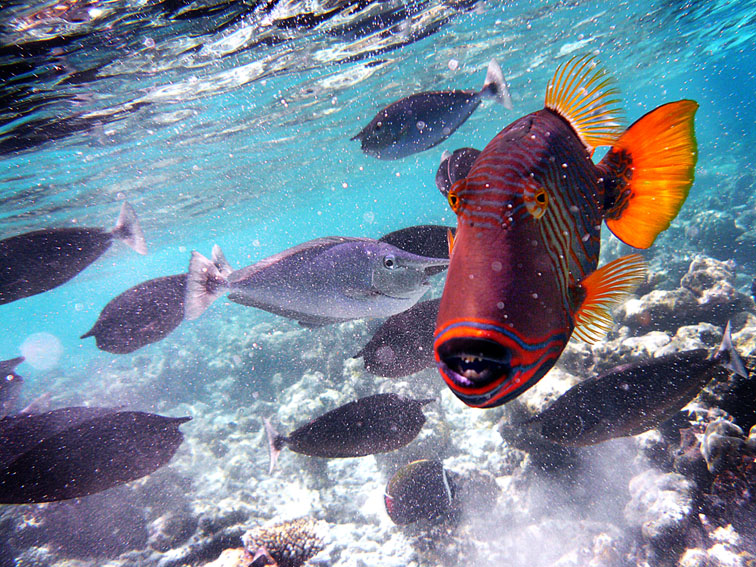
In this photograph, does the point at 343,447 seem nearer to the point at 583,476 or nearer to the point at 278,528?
the point at 278,528

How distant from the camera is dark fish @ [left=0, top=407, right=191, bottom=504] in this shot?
76.3 inches

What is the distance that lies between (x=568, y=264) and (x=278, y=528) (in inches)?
165

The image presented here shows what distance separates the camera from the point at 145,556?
16.9 feet

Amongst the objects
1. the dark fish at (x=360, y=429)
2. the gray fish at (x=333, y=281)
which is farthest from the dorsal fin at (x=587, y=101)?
the dark fish at (x=360, y=429)

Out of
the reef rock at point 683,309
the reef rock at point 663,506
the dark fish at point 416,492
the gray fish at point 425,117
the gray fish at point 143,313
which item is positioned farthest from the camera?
the reef rock at point 683,309

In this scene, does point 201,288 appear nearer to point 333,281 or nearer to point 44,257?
point 333,281

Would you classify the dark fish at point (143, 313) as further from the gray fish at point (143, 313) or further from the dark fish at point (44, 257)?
the dark fish at point (44, 257)

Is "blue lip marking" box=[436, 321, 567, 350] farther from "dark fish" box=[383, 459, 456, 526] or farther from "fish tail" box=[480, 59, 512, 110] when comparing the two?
"dark fish" box=[383, 459, 456, 526]

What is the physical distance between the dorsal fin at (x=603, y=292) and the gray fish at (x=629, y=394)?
5.27 ft

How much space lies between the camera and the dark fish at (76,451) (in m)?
1.94

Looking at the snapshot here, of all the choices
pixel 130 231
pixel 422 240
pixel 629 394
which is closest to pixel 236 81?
pixel 130 231

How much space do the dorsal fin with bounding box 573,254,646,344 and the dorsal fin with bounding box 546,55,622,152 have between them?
0.37 m

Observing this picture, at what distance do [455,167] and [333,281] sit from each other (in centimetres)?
81

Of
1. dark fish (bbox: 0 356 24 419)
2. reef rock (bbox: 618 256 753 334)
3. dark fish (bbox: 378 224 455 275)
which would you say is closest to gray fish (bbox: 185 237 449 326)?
dark fish (bbox: 378 224 455 275)
